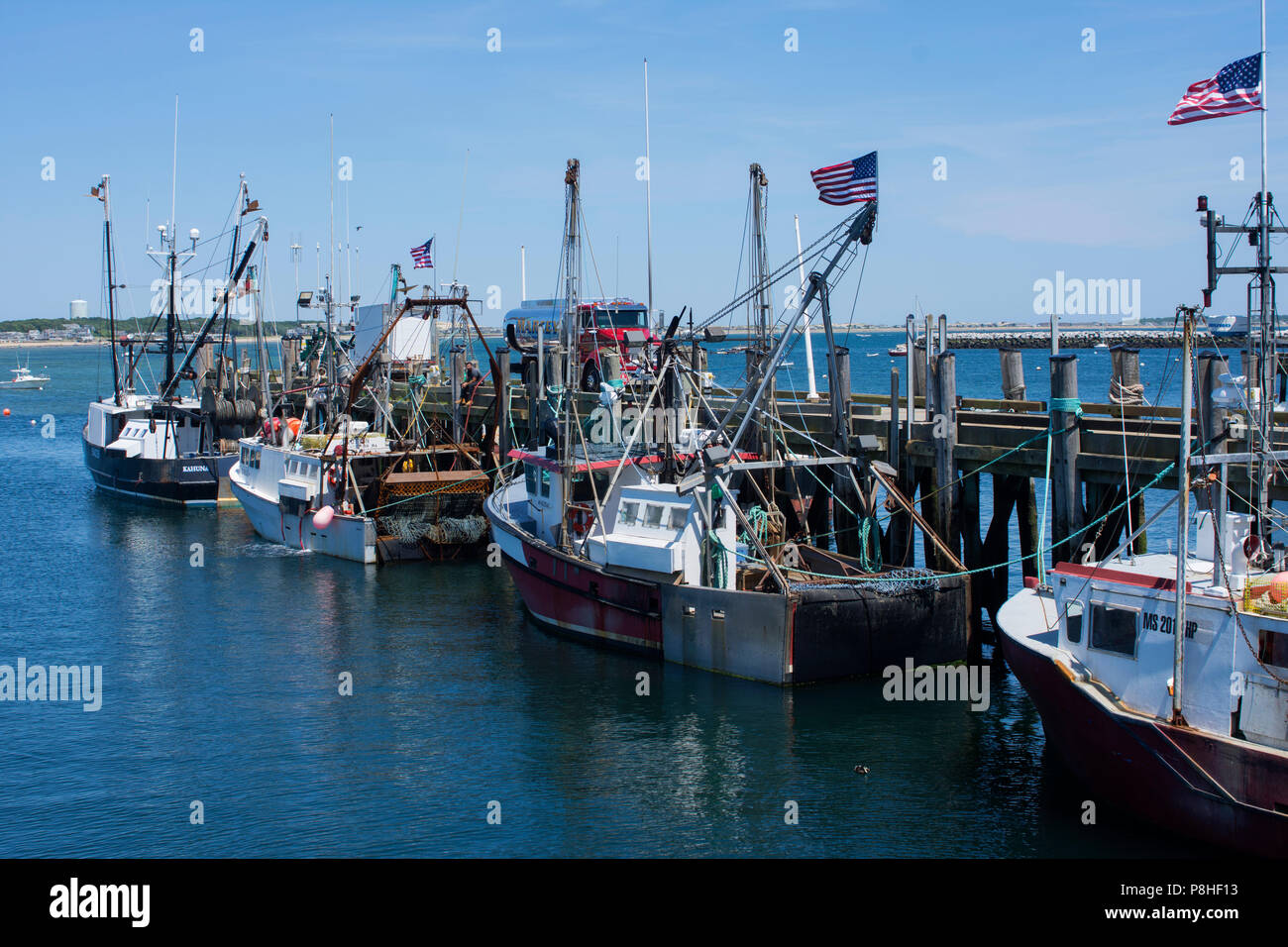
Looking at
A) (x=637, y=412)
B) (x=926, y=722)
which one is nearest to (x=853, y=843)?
(x=926, y=722)

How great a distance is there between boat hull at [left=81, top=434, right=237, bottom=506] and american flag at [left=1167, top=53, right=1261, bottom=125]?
139ft

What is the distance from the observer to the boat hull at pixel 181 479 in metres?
51.2

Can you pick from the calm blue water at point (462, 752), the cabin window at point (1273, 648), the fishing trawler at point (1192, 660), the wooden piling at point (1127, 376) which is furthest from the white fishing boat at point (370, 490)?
the cabin window at point (1273, 648)

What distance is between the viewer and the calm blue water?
17.6m

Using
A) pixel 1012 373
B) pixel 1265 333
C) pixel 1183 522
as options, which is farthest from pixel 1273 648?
pixel 1012 373

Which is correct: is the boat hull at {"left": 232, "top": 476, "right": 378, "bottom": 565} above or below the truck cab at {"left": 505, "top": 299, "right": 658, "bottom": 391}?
below

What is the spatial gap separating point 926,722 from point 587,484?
1060cm

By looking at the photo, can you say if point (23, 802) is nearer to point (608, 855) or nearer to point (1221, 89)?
point (608, 855)

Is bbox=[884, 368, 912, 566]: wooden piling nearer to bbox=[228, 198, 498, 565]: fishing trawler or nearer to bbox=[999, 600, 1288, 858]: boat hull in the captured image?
bbox=[999, 600, 1288, 858]: boat hull

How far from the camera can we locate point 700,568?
83.1 feet

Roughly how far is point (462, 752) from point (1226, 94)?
53.6ft

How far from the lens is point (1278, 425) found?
2255 cm

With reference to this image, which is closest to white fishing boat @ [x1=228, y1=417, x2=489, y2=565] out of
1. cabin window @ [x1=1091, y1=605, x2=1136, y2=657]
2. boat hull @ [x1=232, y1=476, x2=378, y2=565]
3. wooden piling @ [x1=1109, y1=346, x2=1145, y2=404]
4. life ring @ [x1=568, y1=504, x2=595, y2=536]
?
boat hull @ [x1=232, y1=476, x2=378, y2=565]
